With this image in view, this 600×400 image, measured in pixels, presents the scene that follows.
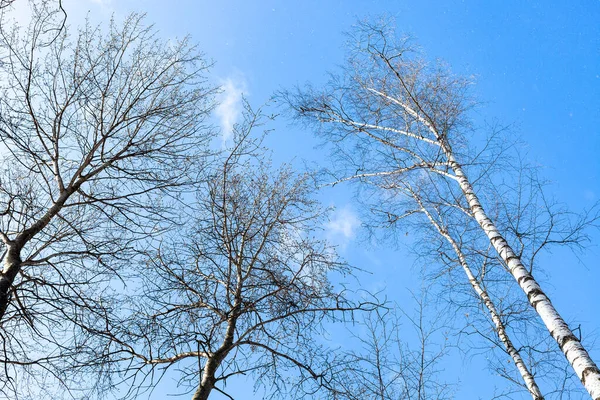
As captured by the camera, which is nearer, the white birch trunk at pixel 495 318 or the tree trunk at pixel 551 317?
the tree trunk at pixel 551 317

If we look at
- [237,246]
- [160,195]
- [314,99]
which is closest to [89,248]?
[160,195]

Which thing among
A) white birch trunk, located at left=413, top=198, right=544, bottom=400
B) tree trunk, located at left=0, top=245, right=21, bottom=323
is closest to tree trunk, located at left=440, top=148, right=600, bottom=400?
white birch trunk, located at left=413, top=198, right=544, bottom=400

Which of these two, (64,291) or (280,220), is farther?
(280,220)

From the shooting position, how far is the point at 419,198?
738 centimetres

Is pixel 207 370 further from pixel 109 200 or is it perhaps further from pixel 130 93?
pixel 130 93

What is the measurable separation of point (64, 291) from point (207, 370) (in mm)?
1644

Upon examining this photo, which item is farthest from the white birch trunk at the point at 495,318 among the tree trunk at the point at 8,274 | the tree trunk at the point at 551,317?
the tree trunk at the point at 8,274

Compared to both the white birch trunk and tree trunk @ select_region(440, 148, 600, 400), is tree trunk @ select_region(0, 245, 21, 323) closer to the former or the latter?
tree trunk @ select_region(440, 148, 600, 400)

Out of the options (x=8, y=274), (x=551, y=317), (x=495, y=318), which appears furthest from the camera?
(x=495, y=318)

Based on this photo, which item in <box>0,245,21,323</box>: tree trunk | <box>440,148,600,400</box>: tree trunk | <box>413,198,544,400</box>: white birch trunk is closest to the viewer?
<box>440,148,600,400</box>: tree trunk

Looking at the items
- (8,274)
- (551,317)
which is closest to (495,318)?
(551,317)

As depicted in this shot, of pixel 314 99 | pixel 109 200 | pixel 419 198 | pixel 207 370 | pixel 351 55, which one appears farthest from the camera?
pixel 351 55

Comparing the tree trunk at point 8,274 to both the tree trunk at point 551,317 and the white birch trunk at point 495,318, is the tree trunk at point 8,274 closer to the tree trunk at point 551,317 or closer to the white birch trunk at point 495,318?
the tree trunk at point 551,317

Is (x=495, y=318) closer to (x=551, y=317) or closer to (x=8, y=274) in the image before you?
(x=551, y=317)
